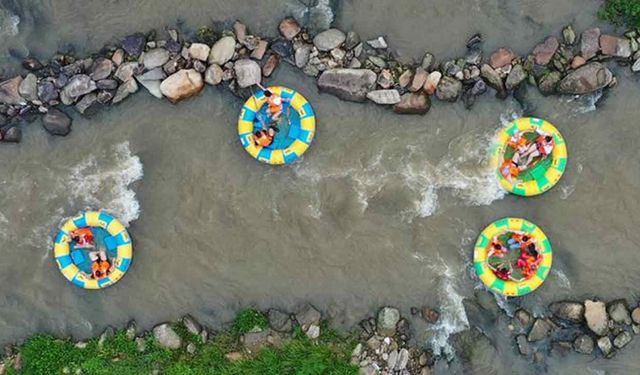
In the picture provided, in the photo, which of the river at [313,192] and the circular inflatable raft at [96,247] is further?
the circular inflatable raft at [96,247]

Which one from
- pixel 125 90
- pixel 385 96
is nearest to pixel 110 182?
pixel 125 90

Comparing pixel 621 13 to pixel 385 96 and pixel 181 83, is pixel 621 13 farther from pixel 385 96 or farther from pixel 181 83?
pixel 181 83

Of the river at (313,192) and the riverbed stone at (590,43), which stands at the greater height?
the riverbed stone at (590,43)

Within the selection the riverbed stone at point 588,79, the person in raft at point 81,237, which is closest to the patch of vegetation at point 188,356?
the person in raft at point 81,237

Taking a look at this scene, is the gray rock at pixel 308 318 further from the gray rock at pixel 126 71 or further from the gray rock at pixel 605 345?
the gray rock at pixel 126 71

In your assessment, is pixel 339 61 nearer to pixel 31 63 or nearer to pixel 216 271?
pixel 216 271

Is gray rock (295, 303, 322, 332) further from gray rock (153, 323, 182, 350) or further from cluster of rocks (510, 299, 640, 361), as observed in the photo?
cluster of rocks (510, 299, 640, 361)

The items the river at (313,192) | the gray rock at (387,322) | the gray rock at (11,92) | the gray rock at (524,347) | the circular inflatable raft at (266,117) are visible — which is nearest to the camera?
the gray rock at (524,347)

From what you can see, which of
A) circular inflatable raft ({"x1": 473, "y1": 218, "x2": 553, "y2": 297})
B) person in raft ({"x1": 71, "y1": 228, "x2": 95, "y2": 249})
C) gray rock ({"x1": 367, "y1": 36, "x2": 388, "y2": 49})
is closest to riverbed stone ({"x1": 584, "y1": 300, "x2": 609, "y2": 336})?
circular inflatable raft ({"x1": 473, "y1": 218, "x2": 553, "y2": 297})
